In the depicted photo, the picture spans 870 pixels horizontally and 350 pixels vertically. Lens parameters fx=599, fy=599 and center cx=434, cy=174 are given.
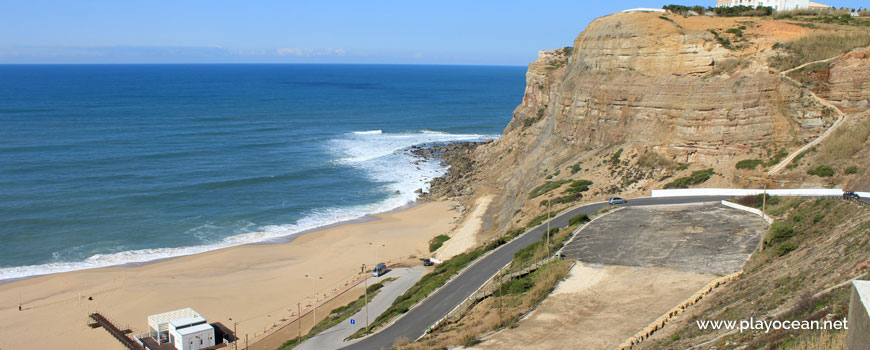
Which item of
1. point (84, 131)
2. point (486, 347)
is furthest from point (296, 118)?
point (486, 347)

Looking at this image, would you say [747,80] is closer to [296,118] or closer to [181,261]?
[181,261]

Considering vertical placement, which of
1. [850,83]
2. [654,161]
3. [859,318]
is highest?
[850,83]

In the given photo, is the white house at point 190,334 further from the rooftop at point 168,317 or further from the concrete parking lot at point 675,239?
the concrete parking lot at point 675,239

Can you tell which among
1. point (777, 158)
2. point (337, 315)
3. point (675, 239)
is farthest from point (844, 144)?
point (337, 315)

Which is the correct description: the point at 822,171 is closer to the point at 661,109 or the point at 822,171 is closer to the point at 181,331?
the point at 661,109

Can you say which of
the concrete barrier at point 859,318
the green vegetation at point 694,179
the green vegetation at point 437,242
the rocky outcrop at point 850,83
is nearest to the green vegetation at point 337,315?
the green vegetation at point 437,242

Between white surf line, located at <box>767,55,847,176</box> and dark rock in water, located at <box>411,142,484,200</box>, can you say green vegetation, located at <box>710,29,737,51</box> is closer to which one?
white surf line, located at <box>767,55,847,176</box>
